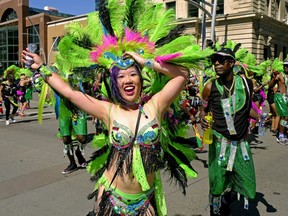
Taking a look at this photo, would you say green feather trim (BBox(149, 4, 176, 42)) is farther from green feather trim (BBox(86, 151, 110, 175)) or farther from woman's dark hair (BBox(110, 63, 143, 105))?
green feather trim (BBox(86, 151, 110, 175))

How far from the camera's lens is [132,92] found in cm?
217

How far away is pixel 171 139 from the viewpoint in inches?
103

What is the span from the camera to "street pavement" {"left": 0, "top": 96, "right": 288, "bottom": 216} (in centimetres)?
388

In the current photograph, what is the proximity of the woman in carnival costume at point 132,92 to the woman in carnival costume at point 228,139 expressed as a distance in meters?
0.71

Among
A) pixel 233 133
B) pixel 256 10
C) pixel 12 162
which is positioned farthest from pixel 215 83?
pixel 256 10

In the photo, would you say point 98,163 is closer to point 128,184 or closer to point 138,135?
point 128,184

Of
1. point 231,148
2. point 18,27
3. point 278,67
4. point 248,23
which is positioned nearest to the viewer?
point 231,148

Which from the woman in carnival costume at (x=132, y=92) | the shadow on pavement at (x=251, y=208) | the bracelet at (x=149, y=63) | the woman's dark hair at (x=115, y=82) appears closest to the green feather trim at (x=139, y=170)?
the woman in carnival costume at (x=132, y=92)

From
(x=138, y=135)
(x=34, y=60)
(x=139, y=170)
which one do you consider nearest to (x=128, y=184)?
(x=139, y=170)

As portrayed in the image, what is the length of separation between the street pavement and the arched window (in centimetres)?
4706

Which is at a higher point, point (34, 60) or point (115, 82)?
point (34, 60)

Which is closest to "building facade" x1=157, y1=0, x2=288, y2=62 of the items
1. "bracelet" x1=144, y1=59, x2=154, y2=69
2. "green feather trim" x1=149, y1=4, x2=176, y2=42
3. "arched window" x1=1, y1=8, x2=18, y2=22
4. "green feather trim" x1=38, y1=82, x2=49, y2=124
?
"green feather trim" x1=149, y1=4, x2=176, y2=42

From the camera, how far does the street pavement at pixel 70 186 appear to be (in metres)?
3.88

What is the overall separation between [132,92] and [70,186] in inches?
117
